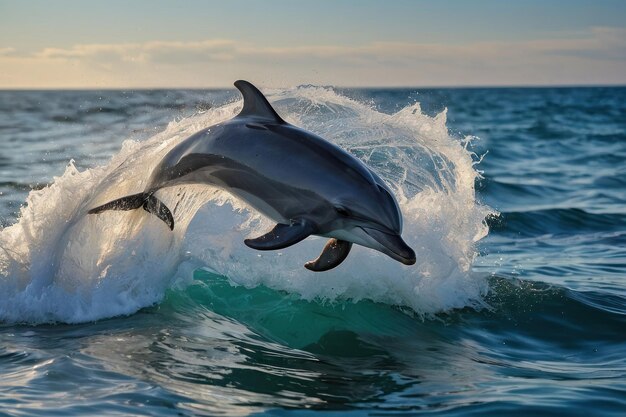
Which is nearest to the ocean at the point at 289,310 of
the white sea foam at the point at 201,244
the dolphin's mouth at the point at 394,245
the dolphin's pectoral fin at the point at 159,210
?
the white sea foam at the point at 201,244

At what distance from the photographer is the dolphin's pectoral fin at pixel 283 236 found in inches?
265

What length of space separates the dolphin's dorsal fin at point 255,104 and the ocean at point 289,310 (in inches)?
54.7

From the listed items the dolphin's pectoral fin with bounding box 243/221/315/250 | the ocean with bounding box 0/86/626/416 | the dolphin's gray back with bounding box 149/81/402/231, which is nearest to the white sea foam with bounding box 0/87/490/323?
the ocean with bounding box 0/86/626/416

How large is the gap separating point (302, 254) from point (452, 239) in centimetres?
165

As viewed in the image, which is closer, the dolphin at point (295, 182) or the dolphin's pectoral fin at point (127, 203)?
the dolphin at point (295, 182)

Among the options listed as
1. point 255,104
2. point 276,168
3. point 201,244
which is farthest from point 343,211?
point 201,244

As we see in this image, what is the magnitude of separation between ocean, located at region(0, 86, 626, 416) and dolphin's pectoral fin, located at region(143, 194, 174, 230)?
480mm

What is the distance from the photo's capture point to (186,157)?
315 inches

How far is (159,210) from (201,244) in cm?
122

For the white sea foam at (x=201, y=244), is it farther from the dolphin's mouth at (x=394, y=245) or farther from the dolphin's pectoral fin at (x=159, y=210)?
the dolphin's mouth at (x=394, y=245)

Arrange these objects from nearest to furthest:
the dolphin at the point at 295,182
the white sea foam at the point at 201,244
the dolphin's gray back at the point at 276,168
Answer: the dolphin at the point at 295,182, the dolphin's gray back at the point at 276,168, the white sea foam at the point at 201,244

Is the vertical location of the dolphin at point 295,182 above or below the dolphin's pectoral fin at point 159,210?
above

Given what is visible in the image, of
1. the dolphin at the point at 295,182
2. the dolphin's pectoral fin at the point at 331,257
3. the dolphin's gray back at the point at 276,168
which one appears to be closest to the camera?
the dolphin at the point at 295,182

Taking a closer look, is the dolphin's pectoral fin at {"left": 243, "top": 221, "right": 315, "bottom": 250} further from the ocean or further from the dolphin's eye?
the ocean
